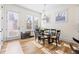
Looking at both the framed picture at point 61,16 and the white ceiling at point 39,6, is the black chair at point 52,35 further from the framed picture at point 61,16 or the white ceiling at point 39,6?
the white ceiling at point 39,6

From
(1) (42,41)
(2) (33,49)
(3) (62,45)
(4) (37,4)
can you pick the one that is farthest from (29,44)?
(4) (37,4)

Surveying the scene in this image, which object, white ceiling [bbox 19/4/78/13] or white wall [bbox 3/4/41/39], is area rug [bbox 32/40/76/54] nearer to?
white wall [bbox 3/4/41/39]

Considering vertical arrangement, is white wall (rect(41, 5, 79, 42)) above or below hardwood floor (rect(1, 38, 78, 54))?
above

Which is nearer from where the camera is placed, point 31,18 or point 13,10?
point 13,10

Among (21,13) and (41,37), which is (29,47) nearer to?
(41,37)

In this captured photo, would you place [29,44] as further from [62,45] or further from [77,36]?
[77,36]

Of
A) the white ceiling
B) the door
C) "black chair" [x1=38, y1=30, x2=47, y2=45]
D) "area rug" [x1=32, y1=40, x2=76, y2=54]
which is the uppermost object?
the white ceiling

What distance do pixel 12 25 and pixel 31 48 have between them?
2.14ft

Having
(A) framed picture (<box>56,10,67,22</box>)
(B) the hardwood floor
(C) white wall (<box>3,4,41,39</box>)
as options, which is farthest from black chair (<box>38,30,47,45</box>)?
(A) framed picture (<box>56,10,67,22</box>)

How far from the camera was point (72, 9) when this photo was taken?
2.25 m

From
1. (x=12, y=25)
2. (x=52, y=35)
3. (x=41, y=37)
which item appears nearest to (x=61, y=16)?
(x=52, y=35)

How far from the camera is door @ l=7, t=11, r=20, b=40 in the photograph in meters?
2.26

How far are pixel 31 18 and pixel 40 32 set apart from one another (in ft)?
1.24

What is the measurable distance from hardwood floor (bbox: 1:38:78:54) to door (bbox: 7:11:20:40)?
16 centimetres
